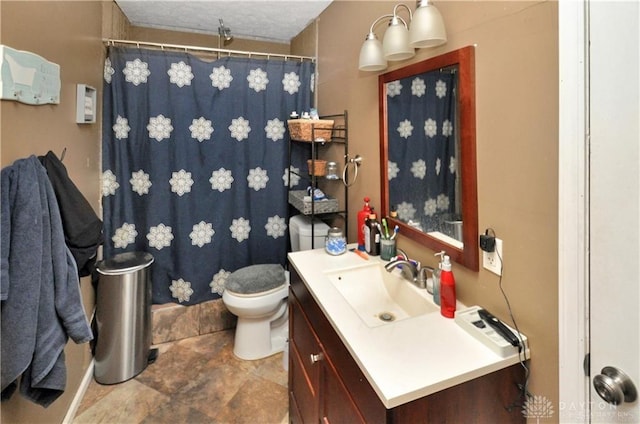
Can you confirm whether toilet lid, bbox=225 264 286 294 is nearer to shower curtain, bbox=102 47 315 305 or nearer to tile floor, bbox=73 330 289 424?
shower curtain, bbox=102 47 315 305

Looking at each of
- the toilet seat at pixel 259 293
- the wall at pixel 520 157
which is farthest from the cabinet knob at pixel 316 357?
the toilet seat at pixel 259 293

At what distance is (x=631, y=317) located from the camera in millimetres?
682

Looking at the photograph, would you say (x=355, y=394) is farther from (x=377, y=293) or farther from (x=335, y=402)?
(x=377, y=293)

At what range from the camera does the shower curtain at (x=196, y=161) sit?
214 cm

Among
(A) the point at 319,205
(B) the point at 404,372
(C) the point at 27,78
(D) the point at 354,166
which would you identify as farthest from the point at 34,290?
(D) the point at 354,166

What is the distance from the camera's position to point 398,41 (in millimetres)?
1287

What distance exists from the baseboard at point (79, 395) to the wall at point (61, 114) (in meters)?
0.04

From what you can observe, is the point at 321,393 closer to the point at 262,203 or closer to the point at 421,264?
the point at 421,264

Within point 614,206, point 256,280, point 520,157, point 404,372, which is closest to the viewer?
point 614,206

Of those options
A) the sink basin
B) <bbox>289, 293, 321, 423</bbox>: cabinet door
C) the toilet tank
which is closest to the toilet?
the toilet tank

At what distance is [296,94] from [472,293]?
1.90 m

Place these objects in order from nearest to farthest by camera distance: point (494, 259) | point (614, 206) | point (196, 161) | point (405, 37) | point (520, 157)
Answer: point (614, 206)
point (520, 157)
point (494, 259)
point (405, 37)
point (196, 161)

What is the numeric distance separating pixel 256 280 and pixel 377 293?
3.10ft

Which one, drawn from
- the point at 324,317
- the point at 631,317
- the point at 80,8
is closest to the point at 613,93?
the point at 631,317
